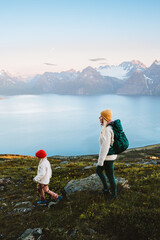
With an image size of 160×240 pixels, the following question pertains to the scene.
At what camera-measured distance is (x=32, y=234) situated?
19.7 ft

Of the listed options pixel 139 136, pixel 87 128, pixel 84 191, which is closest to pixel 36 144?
pixel 87 128

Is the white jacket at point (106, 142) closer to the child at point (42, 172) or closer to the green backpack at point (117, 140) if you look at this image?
the green backpack at point (117, 140)

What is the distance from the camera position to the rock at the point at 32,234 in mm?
5855

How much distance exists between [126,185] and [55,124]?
16592 centimetres

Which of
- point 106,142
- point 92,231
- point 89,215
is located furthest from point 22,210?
point 106,142

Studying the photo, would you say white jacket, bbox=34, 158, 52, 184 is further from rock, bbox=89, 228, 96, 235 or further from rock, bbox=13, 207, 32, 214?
rock, bbox=89, 228, 96, 235

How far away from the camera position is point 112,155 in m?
7.25

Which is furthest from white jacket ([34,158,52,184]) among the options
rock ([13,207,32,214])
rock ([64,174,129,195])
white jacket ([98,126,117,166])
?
white jacket ([98,126,117,166])

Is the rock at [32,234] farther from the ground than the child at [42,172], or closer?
closer

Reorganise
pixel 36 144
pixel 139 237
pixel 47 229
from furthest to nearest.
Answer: pixel 36 144 < pixel 47 229 < pixel 139 237

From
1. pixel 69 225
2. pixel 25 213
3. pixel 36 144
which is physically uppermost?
pixel 69 225

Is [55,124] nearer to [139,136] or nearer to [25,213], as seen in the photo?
[139,136]

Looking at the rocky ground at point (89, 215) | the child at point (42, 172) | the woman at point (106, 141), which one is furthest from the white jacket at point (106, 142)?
the child at point (42, 172)

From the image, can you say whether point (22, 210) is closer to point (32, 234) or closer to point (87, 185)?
point (32, 234)
